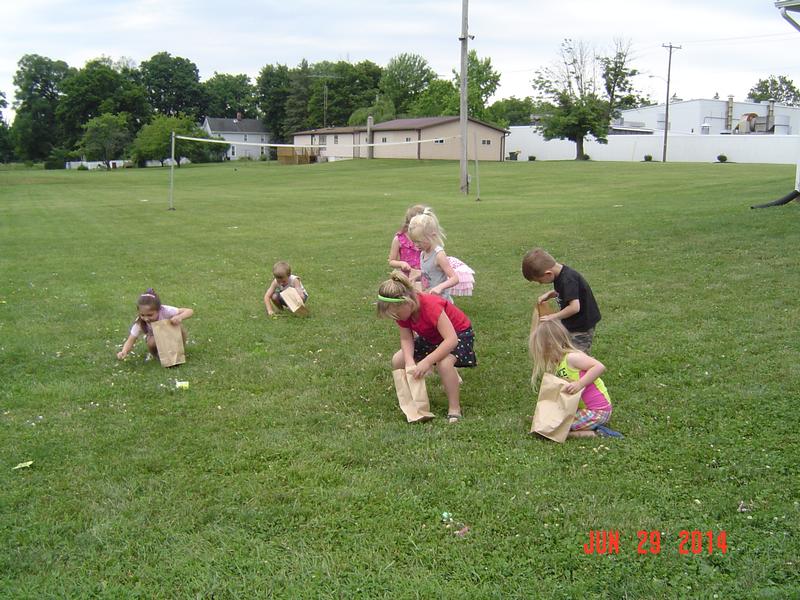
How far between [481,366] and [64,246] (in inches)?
456

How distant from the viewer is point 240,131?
96125 mm

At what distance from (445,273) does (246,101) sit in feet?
356

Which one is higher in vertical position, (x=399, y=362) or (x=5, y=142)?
(x=5, y=142)

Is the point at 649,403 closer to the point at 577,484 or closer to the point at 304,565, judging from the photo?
the point at 577,484

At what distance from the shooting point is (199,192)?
3312 centimetres

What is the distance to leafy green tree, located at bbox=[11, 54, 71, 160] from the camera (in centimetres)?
8681

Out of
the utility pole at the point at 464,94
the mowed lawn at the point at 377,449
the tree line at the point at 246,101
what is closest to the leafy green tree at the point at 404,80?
the tree line at the point at 246,101

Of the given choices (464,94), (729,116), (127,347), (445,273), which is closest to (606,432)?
(445,273)

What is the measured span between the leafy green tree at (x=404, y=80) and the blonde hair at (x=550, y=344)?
286 ft

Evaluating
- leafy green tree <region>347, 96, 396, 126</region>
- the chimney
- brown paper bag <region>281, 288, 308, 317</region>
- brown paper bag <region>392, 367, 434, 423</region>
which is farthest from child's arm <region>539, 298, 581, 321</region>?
the chimney

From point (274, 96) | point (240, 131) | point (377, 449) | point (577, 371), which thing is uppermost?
point (274, 96)

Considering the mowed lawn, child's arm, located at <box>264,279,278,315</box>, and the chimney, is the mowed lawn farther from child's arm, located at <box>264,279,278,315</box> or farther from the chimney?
the chimney

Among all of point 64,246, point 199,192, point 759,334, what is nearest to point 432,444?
point 759,334

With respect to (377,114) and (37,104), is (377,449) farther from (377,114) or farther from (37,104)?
(37,104)
